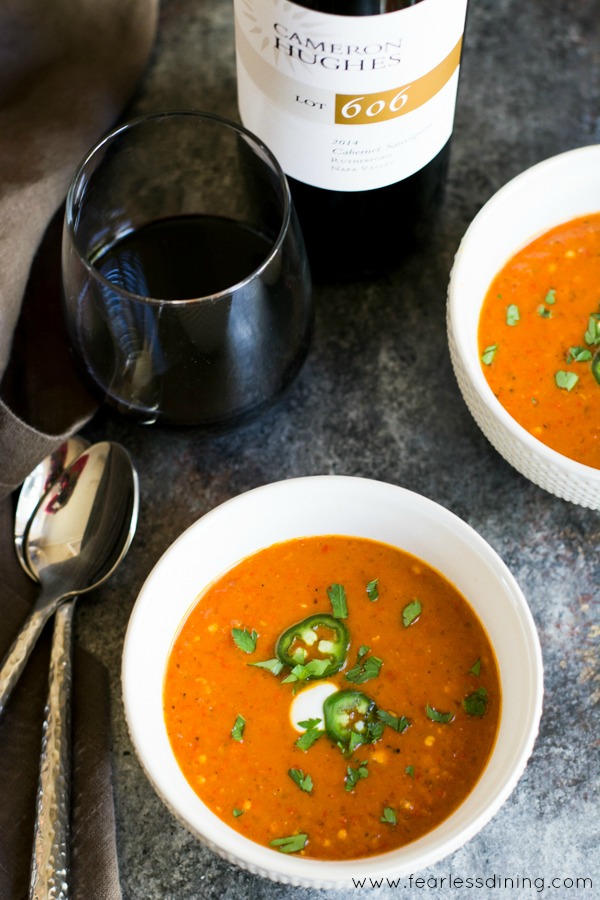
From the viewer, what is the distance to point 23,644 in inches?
49.9

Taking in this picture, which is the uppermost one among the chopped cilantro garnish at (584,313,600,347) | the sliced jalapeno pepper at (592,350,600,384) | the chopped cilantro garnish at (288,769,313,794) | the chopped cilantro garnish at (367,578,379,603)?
the chopped cilantro garnish at (584,313,600,347)

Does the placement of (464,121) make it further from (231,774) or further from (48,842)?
(48,842)

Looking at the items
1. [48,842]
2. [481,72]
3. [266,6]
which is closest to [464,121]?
[481,72]

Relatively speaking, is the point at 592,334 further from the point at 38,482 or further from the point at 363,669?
the point at 38,482

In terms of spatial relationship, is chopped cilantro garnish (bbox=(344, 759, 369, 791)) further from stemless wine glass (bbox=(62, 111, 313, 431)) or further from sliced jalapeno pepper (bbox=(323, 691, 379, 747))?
stemless wine glass (bbox=(62, 111, 313, 431))

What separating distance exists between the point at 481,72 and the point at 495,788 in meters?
1.05

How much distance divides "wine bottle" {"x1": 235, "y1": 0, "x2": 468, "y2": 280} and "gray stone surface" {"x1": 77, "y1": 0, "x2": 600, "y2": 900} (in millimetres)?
165

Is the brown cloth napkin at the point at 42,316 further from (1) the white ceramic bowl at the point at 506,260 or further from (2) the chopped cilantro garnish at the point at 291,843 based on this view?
(1) the white ceramic bowl at the point at 506,260

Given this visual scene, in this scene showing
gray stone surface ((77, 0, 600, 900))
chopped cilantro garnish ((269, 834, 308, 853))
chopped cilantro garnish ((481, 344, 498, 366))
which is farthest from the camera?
chopped cilantro garnish ((481, 344, 498, 366))

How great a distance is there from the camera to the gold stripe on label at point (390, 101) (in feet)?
3.95

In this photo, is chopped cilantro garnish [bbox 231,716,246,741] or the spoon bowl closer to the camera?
chopped cilantro garnish [bbox 231,716,246,741]

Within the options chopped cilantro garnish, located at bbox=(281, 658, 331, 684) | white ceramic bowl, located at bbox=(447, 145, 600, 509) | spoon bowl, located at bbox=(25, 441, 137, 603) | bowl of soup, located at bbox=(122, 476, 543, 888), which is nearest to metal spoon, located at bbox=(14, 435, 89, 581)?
spoon bowl, located at bbox=(25, 441, 137, 603)

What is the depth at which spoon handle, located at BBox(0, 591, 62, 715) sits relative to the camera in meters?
1.25

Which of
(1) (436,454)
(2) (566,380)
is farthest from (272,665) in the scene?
(2) (566,380)
